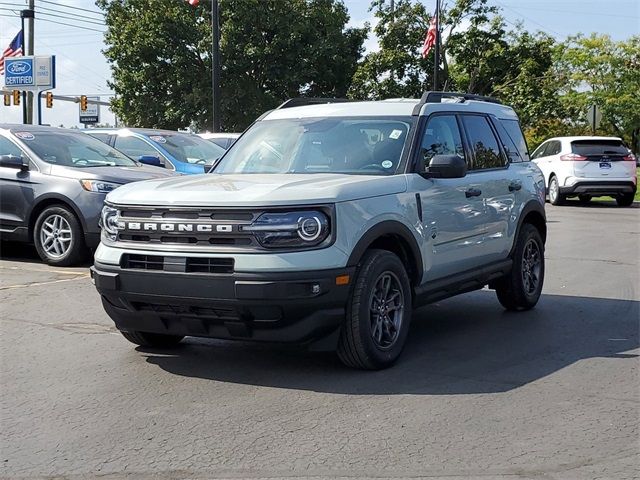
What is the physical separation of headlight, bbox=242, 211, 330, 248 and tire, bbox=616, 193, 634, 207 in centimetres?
1858

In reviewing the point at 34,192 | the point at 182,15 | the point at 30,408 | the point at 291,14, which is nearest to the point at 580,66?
the point at 291,14

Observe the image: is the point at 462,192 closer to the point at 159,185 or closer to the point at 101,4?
the point at 159,185

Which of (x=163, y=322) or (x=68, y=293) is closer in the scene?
(x=163, y=322)

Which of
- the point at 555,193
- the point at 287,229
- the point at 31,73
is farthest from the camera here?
the point at 31,73

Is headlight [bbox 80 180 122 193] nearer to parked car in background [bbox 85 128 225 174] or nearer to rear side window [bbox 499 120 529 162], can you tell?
parked car in background [bbox 85 128 225 174]

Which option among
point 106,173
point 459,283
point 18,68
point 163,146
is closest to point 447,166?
point 459,283

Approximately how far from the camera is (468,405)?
16.4ft

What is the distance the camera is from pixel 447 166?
609cm

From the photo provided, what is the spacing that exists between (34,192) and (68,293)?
2.19 meters

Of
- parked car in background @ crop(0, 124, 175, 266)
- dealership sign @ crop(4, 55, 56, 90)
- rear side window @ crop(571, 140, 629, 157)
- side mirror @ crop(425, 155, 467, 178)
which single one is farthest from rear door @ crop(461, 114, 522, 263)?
dealership sign @ crop(4, 55, 56, 90)

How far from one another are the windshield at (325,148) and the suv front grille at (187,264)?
1.40 m

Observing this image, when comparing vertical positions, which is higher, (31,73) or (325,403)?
(31,73)

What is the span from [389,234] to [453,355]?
107 centimetres

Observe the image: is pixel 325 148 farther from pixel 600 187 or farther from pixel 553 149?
pixel 553 149
